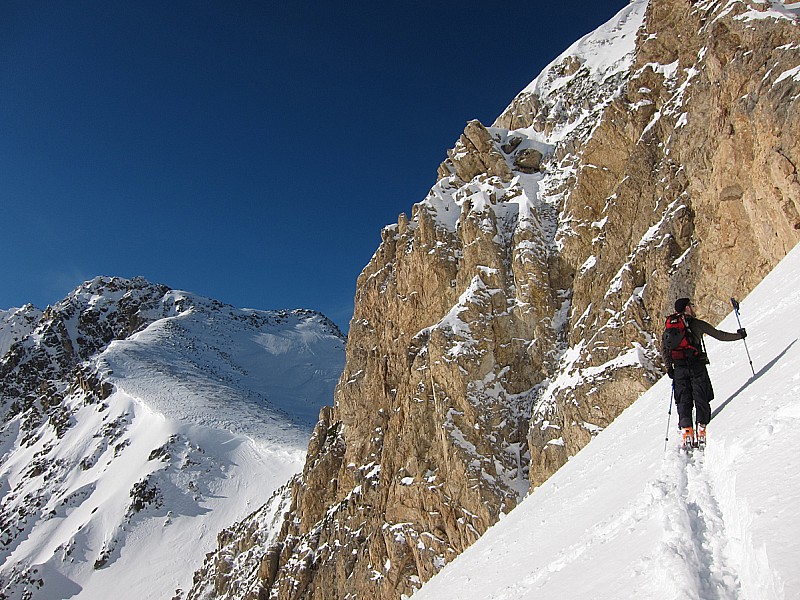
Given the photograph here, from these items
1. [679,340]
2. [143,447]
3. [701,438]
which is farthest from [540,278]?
[143,447]

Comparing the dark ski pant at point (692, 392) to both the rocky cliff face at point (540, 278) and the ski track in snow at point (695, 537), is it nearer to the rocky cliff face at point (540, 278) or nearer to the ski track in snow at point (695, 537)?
the ski track in snow at point (695, 537)

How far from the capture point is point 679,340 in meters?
7.17

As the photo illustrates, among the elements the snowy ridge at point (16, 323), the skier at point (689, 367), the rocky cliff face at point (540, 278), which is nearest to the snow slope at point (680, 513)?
the skier at point (689, 367)

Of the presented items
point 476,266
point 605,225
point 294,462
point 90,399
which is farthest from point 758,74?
point 90,399

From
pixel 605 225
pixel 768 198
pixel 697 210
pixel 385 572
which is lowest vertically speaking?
pixel 385 572

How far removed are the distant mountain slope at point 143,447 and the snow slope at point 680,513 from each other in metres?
56.4

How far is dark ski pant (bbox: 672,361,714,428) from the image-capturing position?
650cm

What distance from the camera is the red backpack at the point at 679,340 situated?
7070mm

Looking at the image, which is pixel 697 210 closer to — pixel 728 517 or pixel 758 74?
pixel 758 74

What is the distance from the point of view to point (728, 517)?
160 inches

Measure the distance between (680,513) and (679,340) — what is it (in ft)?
10.9

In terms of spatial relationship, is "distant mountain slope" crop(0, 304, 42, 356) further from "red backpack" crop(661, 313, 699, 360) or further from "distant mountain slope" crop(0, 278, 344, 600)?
"red backpack" crop(661, 313, 699, 360)

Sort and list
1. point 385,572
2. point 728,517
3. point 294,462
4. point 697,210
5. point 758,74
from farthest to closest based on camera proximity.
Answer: point 294,462, point 385,572, point 697,210, point 758,74, point 728,517

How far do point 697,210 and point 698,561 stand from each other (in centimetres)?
2197
